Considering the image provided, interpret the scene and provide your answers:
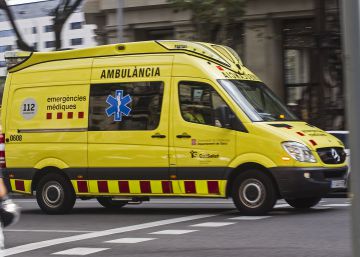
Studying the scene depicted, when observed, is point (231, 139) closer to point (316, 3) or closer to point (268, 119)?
point (268, 119)

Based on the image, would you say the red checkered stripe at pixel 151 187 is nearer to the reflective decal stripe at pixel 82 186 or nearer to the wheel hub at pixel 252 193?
the reflective decal stripe at pixel 82 186

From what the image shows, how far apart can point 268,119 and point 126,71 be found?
2418mm

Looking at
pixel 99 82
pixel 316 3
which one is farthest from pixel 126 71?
pixel 316 3

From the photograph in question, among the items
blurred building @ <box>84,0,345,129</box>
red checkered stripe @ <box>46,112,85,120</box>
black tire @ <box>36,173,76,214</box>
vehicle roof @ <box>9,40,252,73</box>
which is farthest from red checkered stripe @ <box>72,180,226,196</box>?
blurred building @ <box>84,0,345,129</box>

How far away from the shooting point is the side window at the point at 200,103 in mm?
11953

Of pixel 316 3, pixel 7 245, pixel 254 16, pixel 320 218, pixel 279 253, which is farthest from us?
pixel 254 16

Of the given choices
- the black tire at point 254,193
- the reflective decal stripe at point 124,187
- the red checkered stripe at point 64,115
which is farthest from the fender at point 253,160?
the red checkered stripe at point 64,115

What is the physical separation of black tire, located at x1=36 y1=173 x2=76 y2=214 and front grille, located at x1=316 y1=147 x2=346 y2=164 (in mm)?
4149

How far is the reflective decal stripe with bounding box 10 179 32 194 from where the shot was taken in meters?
13.5

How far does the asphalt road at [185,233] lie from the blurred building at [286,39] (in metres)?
9.31

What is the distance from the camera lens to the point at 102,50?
42.8 ft

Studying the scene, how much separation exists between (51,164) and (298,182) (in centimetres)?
421

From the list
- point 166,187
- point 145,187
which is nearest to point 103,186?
point 145,187

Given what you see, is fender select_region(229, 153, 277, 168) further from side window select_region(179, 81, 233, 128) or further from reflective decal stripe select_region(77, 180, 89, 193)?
reflective decal stripe select_region(77, 180, 89, 193)
